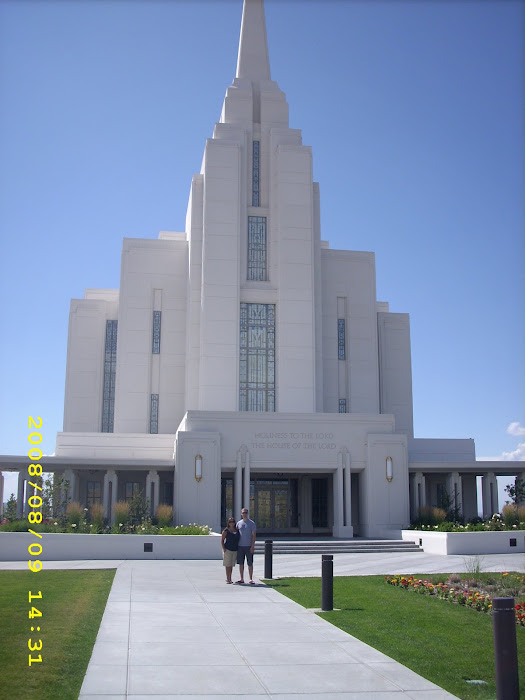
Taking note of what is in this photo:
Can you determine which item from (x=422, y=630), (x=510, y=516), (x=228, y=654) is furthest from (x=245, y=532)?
(x=510, y=516)

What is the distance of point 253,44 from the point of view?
43719mm

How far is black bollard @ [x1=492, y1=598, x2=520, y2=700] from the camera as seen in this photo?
6.68m

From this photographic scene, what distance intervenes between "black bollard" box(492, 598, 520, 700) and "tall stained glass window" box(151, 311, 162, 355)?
34.1 metres

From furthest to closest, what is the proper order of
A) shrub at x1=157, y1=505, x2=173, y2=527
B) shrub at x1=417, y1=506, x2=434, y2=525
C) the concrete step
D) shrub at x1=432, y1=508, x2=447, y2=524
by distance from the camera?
shrub at x1=417, y1=506, x2=434, y2=525 → shrub at x1=432, y1=508, x2=447, y2=524 → shrub at x1=157, y1=505, x2=173, y2=527 → the concrete step

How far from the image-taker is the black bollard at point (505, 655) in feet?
21.9

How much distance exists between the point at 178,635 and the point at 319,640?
1846mm

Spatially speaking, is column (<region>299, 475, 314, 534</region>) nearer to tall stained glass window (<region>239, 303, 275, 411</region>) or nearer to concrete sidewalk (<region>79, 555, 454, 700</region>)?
tall stained glass window (<region>239, 303, 275, 411</region>)

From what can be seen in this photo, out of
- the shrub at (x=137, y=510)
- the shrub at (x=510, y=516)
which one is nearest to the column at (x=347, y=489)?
the shrub at (x=510, y=516)

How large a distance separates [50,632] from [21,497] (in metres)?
23.2

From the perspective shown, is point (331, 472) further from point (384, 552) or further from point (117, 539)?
point (117, 539)

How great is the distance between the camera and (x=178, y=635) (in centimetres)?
991

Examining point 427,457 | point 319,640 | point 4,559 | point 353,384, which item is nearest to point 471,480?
point 427,457

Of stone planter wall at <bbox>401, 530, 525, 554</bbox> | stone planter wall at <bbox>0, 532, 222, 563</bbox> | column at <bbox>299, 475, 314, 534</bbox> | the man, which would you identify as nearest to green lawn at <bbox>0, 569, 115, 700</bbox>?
the man

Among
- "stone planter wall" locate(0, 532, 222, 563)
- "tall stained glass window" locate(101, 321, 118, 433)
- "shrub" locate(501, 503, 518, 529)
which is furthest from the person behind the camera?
"tall stained glass window" locate(101, 321, 118, 433)
